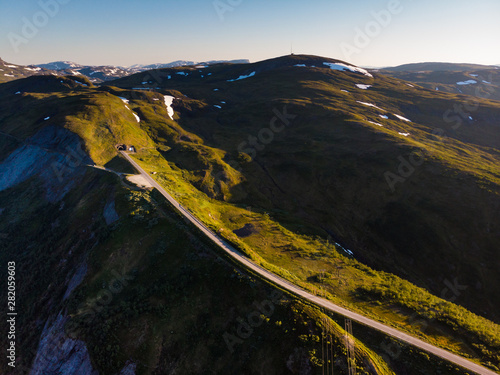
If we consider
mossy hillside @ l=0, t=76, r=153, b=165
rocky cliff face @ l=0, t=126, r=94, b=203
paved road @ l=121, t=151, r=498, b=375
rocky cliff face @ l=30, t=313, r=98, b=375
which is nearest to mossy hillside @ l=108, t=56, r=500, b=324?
paved road @ l=121, t=151, r=498, b=375

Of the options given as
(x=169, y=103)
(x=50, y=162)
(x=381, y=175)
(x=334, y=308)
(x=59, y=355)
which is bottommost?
(x=381, y=175)

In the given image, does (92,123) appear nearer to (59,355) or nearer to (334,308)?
(59,355)

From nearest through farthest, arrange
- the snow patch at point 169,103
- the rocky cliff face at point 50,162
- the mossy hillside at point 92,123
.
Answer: the rocky cliff face at point 50,162
the mossy hillside at point 92,123
the snow patch at point 169,103

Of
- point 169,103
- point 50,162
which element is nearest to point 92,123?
point 50,162

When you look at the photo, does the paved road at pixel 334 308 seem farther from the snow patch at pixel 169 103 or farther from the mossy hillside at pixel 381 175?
the snow patch at pixel 169 103

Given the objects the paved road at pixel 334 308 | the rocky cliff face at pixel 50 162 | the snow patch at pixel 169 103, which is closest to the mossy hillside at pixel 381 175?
the snow patch at pixel 169 103

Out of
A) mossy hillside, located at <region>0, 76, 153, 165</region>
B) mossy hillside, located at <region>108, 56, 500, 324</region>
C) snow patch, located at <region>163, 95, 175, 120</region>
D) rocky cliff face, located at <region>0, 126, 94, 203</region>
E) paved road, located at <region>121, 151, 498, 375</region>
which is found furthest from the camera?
snow patch, located at <region>163, 95, 175, 120</region>

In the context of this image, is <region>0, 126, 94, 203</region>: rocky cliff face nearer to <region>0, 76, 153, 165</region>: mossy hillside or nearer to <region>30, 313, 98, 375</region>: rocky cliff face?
<region>0, 76, 153, 165</region>: mossy hillside

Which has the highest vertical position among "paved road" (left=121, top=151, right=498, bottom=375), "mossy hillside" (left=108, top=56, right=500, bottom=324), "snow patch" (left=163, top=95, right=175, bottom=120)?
"snow patch" (left=163, top=95, right=175, bottom=120)

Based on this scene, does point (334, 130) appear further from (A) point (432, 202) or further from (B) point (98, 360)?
(B) point (98, 360)

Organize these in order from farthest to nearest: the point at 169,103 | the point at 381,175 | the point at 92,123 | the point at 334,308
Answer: the point at 169,103 < the point at 92,123 < the point at 381,175 < the point at 334,308

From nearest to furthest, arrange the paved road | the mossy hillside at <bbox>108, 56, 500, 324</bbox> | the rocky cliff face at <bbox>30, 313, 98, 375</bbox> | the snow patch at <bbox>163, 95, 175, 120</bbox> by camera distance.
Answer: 1. the paved road
2. the rocky cliff face at <bbox>30, 313, 98, 375</bbox>
3. the mossy hillside at <bbox>108, 56, 500, 324</bbox>
4. the snow patch at <bbox>163, 95, 175, 120</bbox>
